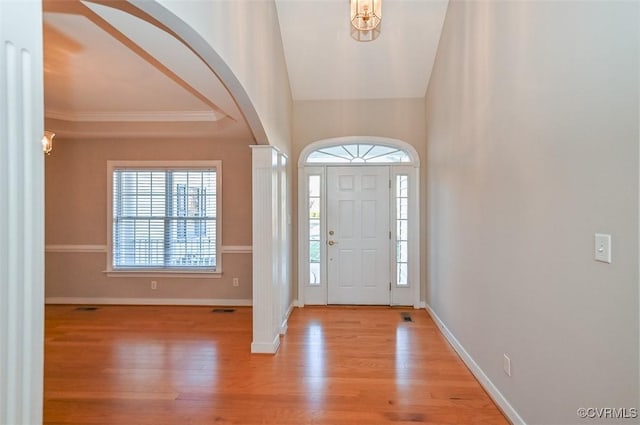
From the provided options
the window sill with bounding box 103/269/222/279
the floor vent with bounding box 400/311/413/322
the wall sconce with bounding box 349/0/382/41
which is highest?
the wall sconce with bounding box 349/0/382/41

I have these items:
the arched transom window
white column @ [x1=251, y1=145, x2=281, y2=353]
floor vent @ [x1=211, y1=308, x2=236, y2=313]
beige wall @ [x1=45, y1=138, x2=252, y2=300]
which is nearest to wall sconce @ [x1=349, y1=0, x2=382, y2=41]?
white column @ [x1=251, y1=145, x2=281, y2=353]

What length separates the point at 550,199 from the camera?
188 cm

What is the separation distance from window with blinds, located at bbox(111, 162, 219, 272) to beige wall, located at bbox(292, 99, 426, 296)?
6.15 feet

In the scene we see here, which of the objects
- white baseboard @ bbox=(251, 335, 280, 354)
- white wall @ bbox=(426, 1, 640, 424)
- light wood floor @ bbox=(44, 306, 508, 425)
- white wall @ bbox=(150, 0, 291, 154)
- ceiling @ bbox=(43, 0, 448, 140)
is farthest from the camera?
white baseboard @ bbox=(251, 335, 280, 354)

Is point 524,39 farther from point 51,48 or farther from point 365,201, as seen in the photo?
point 51,48

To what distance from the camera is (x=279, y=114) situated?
13.4ft

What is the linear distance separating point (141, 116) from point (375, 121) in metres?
3.22

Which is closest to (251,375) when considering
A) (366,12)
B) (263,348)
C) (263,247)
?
(263,348)

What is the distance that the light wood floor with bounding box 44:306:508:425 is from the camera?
8.02 feet

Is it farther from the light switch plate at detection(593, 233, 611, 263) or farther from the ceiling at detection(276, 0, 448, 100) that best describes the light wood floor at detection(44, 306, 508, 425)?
the ceiling at detection(276, 0, 448, 100)

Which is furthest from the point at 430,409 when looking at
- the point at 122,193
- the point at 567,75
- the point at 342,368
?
the point at 122,193

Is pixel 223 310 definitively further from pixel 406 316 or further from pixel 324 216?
pixel 406 316

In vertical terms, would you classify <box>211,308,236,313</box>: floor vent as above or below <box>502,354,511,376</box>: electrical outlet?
below

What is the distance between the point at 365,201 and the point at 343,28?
2260mm
